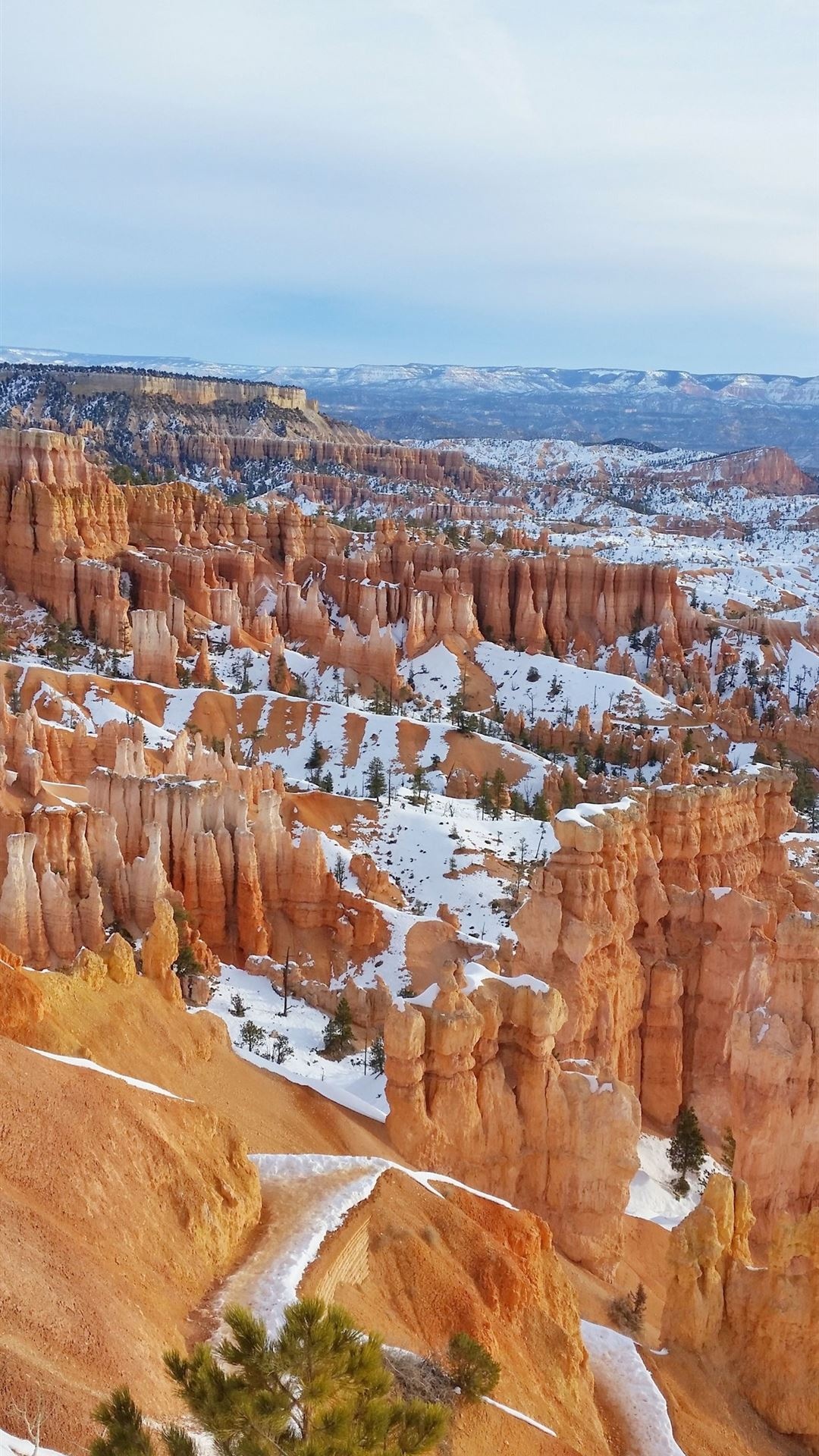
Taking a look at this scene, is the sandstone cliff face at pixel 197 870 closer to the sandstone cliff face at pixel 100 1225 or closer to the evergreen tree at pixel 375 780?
the evergreen tree at pixel 375 780

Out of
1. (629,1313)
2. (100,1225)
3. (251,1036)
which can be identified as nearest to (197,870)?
(251,1036)

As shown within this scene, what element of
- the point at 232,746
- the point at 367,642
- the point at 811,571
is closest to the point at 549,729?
the point at 367,642

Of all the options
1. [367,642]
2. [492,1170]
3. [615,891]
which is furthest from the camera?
[367,642]

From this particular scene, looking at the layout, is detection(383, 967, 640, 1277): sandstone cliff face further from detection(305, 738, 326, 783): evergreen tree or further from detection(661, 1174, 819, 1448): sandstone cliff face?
detection(305, 738, 326, 783): evergreen tree

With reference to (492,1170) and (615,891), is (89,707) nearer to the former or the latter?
(615,891)

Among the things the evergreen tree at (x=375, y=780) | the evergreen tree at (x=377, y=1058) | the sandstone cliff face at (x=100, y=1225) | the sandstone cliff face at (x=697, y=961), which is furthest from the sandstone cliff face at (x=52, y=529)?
the sandstone cliff face at (x=100, y=1225)

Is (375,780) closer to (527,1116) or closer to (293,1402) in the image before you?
(527,1116)
